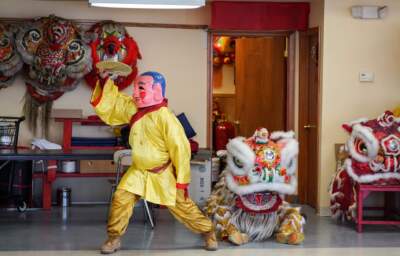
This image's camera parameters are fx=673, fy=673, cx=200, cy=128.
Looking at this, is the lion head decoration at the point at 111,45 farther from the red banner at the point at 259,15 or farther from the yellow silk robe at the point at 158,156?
the yellow silk robe at the point at 158,156

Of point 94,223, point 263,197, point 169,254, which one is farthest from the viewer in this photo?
point 94,223

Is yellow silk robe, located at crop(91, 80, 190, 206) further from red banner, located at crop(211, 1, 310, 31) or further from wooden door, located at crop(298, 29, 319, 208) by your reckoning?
wooden door, located at crop(298, 29, 319, 208)

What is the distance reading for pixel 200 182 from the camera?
8352 millimetres

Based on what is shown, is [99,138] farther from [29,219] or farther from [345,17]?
[345,17]

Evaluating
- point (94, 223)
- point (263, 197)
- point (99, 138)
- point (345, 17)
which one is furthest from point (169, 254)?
point (345, 17)

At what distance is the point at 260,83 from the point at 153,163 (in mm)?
4199

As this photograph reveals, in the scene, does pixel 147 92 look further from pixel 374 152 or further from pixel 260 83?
pixel 260 83

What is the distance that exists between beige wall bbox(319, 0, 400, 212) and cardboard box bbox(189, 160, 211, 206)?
141cm

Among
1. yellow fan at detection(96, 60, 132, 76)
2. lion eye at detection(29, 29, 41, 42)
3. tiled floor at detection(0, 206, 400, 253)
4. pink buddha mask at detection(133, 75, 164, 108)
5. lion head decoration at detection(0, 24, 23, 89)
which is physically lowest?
tiled floor at detection(0, 206, 400, 253)

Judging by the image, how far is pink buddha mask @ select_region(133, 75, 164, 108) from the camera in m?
5.95

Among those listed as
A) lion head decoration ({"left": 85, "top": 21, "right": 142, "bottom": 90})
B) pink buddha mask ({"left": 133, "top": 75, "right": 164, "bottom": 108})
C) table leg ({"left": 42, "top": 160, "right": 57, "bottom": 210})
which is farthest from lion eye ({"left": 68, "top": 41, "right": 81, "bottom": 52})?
pink buddha mask ({"left": 133, "top": 75, "right": 164, "bottom": 108})

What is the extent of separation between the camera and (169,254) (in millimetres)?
6008

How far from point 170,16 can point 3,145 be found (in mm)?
2670

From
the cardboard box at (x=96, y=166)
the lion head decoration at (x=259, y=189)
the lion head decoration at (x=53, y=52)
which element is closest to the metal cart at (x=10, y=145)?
the lion head decoration at (x=53, y=52)
